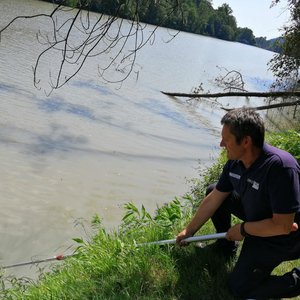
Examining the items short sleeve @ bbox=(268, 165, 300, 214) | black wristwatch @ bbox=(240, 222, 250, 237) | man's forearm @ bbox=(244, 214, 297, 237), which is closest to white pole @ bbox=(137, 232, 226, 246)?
black wristwatch @ bbox=(240, 222, 250, 237)

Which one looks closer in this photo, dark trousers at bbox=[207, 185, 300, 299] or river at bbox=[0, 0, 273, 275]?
dark trousers at bbox=[207, 185, 300, 299]

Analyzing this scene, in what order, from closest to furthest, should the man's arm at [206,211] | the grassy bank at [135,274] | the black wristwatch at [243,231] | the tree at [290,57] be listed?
the black wristwatch at [243,231], the grassy bank at [135,274], the man's arm at [206,211], the tree at [290,57]

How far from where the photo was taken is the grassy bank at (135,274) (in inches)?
129

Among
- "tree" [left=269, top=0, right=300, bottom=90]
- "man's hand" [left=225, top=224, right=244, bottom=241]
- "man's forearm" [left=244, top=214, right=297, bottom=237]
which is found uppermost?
"tree" [left=269, top=0, right=300, bottom=90]

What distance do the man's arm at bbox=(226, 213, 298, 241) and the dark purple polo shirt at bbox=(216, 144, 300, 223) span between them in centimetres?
5

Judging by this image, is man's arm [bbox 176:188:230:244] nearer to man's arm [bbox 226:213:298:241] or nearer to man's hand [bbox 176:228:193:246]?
man's hand [bbox 176:228:193:246]

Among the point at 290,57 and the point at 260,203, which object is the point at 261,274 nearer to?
the point at 260,203

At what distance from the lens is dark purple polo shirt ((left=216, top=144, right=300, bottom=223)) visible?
2.77m

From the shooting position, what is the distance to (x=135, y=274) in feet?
11.3

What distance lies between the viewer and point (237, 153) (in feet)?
9.66

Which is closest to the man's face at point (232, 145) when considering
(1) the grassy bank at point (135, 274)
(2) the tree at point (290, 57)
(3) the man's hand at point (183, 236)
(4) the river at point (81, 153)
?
(3) the man's hand at point (183, 236)

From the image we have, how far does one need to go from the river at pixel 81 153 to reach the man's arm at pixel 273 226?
197cm

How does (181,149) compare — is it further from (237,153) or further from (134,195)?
(237,153)

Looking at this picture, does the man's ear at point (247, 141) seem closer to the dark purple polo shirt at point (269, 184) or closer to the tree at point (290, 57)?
the dark purple polo shirt at point (269, 184)
